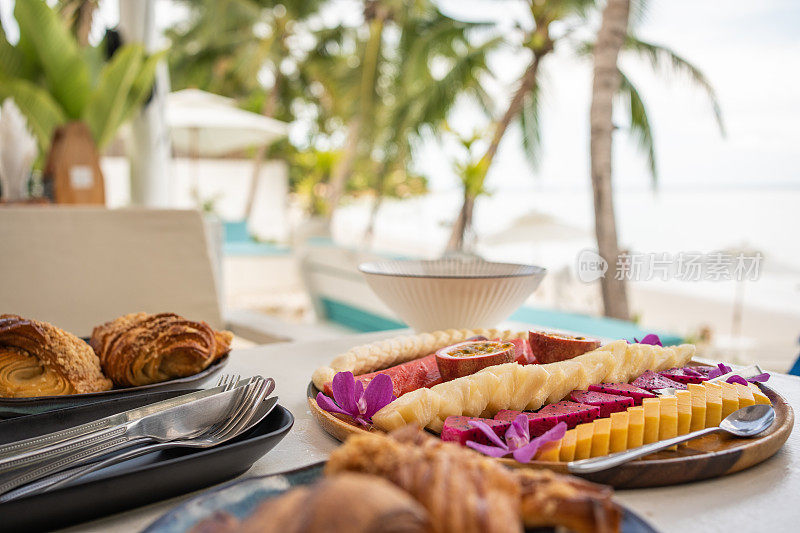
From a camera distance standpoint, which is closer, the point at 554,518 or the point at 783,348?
the point at 554,518

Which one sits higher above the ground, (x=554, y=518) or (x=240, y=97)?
(x=240, y=97)

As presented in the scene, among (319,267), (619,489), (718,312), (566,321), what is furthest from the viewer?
(718,312)

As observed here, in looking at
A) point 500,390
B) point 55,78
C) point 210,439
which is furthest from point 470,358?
point 55,78

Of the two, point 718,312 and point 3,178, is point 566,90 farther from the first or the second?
point 3,178

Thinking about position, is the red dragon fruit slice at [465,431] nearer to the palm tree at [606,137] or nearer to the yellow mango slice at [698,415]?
the yellow mango slice at [698,415]

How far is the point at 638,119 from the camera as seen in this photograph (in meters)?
8.37

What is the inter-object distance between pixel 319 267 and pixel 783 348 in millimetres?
7655

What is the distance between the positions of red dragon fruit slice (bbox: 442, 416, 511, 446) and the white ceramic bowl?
48 cm

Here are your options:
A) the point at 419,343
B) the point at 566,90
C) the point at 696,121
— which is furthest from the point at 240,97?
the point at 419,343

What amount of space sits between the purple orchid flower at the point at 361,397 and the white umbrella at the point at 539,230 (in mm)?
8588

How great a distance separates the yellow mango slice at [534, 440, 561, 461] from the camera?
54 centimetres

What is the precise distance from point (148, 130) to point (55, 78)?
2.79 feet

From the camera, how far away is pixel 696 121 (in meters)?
8.19

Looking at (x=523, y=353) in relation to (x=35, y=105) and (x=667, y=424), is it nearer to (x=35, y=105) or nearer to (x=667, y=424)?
(x=667, y=424)
